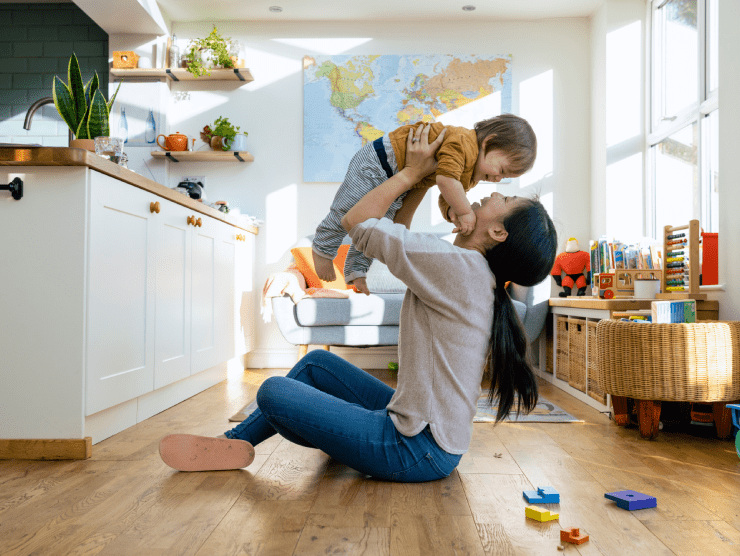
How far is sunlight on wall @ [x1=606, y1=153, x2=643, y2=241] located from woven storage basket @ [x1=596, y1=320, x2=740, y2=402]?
1894mm

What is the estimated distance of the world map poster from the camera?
421 cm

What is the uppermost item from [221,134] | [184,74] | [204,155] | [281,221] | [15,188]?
[184,74]

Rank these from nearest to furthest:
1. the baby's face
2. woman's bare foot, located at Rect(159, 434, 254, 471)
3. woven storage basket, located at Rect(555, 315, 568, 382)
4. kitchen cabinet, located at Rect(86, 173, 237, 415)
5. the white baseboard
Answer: the baby's face, woman's bare foot, located at Rect(159, 434, 254, 471), kitchen cabinet, located at Rect(86, 173, 237, 415), woven storage basket, located at Rect(555, 315, 568, 382), the white baseboard

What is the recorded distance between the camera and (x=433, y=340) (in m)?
1.43

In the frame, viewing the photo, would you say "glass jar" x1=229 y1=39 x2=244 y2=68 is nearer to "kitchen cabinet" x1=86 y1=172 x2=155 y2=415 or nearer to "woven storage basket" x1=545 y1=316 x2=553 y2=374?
"kitchen cabinet" x1=86 y1=172 x2=155 y2=415

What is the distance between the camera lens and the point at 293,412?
4.90ft

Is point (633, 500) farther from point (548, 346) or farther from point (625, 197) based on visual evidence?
point (625, 197)

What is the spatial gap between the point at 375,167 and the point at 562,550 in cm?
93

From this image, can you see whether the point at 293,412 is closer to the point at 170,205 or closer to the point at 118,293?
the point at 118,293

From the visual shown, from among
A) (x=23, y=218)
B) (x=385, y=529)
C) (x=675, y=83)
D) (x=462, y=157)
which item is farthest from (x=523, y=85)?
(x=385, y=529)

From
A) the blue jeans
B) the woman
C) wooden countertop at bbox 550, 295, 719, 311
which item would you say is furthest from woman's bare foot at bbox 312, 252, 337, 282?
wooden countertop at bbox 550, 295, 719, 311

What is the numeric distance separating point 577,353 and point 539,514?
196cm

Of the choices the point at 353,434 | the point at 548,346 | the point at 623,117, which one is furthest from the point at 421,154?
the point at 623,117

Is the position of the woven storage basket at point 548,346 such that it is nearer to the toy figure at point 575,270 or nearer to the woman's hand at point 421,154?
the toy figure at point 575,270
